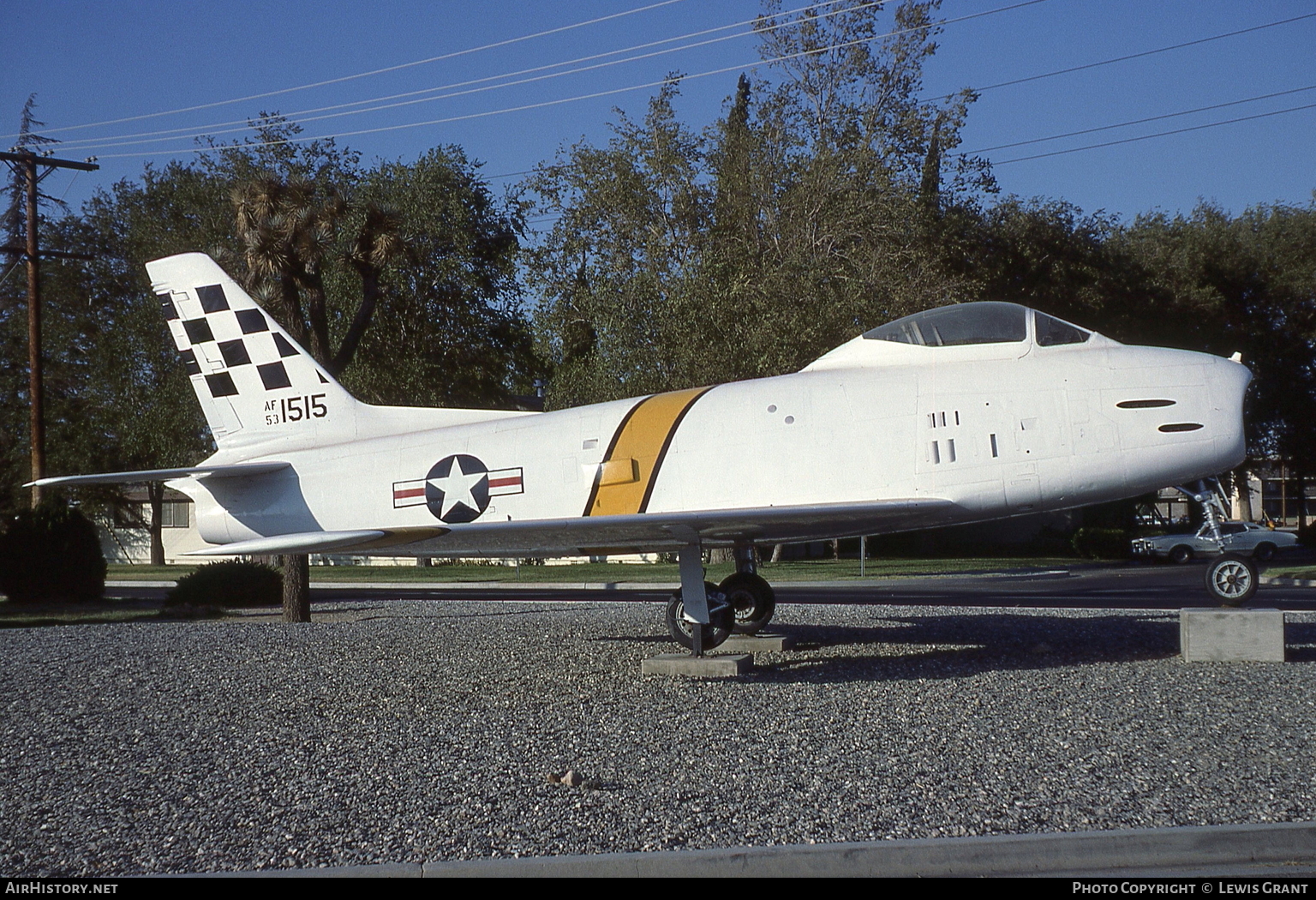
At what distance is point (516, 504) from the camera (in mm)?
10172

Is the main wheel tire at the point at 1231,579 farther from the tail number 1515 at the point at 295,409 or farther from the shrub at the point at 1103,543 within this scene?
the shrub at the point at 1103,543

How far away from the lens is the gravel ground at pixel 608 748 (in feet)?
15.5

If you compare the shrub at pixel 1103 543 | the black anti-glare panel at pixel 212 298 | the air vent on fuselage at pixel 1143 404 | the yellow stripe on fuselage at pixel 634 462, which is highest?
the black anti-glare panel at pixel 212 298

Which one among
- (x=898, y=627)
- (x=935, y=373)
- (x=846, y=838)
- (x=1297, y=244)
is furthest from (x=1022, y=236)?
(x=846, y=838)

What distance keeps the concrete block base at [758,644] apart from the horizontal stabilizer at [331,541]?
4.24 metres

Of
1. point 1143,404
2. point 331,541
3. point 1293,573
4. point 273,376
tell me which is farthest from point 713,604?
point 1293,573

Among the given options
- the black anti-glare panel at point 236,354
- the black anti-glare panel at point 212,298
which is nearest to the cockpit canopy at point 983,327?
the black anti-glare panel at point 236,354

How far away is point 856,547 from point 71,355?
35.3m

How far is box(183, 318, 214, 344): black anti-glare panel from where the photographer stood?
1159cm

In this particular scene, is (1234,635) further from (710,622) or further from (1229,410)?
(710,622)

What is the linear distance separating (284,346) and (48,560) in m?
13.0

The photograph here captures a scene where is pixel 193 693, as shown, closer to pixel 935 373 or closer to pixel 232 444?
pixel 232 444

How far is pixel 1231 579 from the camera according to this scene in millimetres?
10148

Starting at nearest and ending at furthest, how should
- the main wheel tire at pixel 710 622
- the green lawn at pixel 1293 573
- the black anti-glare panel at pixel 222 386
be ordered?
the main wheel tire at pixel 710 622
the black anti-glare panel at pixel 222 386
the green lawn at pixel 1293 573
